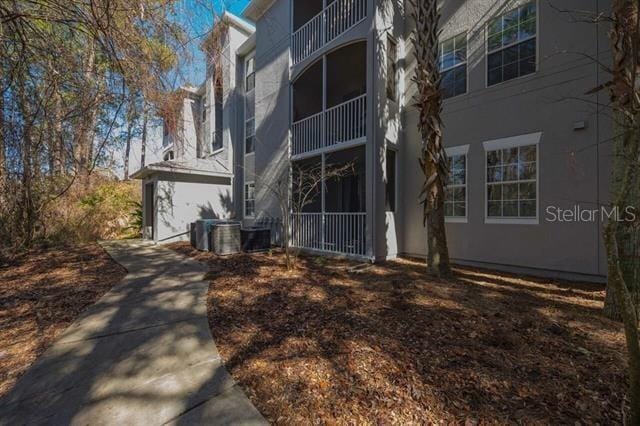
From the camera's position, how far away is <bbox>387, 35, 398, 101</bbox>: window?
8312 mm

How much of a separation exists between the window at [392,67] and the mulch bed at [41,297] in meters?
8.24

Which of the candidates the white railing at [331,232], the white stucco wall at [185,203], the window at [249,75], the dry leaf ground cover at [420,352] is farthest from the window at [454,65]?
the white stucco wall at [185,203]

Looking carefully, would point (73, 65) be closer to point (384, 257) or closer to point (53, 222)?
point (384, 257)

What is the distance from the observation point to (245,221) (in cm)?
1311

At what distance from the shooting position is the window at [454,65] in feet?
25.3

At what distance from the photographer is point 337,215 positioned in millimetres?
8805

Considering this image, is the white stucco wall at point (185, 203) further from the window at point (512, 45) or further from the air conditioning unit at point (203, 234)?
the window at point (512, 45)

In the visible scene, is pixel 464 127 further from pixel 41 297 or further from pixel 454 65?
pixel 41 297

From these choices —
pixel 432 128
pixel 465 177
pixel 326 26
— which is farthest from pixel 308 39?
pixel 465 177

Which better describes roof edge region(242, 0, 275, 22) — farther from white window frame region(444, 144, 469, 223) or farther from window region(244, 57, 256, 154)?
white window frame region(444, 144, 469, 223)

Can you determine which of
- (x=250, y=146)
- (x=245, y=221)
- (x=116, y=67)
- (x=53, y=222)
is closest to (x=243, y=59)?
(x=250, y=146)

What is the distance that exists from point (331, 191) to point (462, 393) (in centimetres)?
942

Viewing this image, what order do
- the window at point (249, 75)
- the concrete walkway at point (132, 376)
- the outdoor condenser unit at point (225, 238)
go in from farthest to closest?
the window at point (249, 75) → the outdoor condenser unit at point (225, 238) → the concrete walkway at point (132, 376)

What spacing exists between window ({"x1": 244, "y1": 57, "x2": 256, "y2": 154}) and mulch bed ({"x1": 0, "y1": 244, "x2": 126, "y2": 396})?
729 cm
